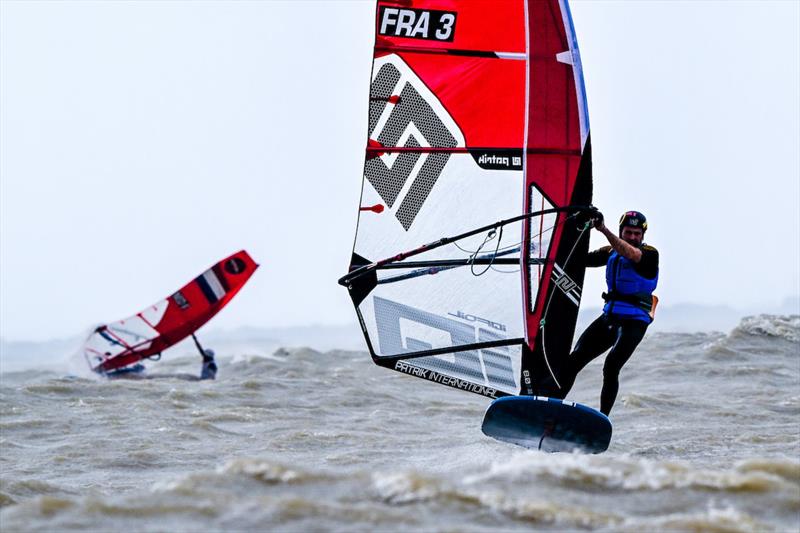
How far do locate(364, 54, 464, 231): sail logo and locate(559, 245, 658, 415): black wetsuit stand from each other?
1.12 m

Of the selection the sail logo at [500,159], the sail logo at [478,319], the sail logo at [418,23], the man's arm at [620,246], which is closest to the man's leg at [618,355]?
the man's arm at [620,246]

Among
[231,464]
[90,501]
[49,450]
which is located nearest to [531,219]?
[231,464]

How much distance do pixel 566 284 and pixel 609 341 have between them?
0.46 meters

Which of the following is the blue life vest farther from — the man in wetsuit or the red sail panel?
the red sail panel

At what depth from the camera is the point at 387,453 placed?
7520 millimetres

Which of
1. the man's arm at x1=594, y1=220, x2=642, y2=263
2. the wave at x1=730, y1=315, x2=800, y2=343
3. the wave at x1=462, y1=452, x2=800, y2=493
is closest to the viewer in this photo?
the wave at x1=462, y1=452, x2=800, y2=493

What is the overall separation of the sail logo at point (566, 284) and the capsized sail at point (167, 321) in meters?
12.9

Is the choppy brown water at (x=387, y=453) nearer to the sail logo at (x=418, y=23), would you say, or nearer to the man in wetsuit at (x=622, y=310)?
the man in wetsuit at (x=622, y=310)

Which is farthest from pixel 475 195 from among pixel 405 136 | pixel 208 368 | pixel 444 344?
pixel 208 368

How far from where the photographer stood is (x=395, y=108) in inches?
265

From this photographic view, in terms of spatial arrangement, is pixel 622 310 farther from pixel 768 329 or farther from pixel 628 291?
pixel 768 329

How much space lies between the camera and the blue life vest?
258 inches

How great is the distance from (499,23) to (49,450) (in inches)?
190

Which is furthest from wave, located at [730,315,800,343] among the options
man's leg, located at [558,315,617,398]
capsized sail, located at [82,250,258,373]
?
man's leg, located at [558,315,617,398]
